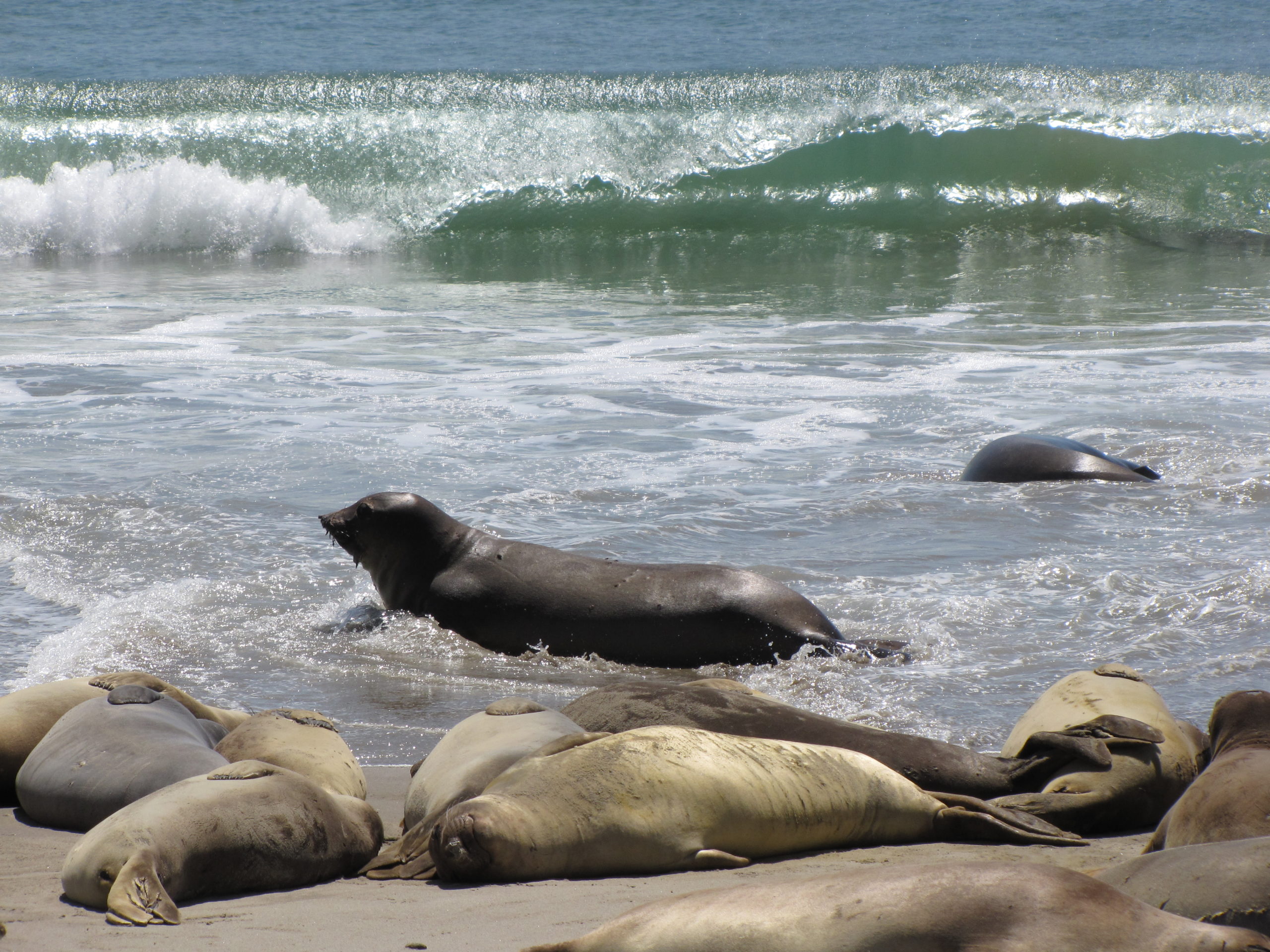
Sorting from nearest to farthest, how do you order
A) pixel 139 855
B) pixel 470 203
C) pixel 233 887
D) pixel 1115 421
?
pixel 139 855 < pixel 233 887 < pixel 1115 421 < pixel 470 203

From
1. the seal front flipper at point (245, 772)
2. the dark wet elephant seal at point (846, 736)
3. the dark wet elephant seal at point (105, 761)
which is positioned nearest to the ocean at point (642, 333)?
the dark wet elephant seal at point (846, 736)

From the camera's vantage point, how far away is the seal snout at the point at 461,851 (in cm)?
284

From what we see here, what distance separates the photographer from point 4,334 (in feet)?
42.5

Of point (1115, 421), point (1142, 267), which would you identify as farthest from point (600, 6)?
point (1115, 421)

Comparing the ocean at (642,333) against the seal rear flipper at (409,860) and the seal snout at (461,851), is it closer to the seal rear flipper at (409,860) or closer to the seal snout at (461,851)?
the seal rear flipper at (409,860)

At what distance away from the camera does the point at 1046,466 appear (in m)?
7.64

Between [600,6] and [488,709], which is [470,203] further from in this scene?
[488,709]

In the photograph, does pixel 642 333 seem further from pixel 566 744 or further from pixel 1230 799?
pixel 1230 799

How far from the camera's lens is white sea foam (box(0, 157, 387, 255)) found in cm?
2159

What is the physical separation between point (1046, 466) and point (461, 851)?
553 centimetres

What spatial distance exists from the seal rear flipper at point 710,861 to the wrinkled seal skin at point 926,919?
2.49 feet

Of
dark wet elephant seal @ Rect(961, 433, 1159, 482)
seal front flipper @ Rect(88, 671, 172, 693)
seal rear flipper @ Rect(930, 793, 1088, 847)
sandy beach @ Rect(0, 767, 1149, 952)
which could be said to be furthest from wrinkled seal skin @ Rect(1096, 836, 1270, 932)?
dark wet elephant seal @ Rect(961, 433, 1159, 482)

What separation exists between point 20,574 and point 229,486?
1.67 meters

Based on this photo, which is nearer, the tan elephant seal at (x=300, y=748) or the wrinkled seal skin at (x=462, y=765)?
the wrinkled seal skin at (x=462, y=765)
